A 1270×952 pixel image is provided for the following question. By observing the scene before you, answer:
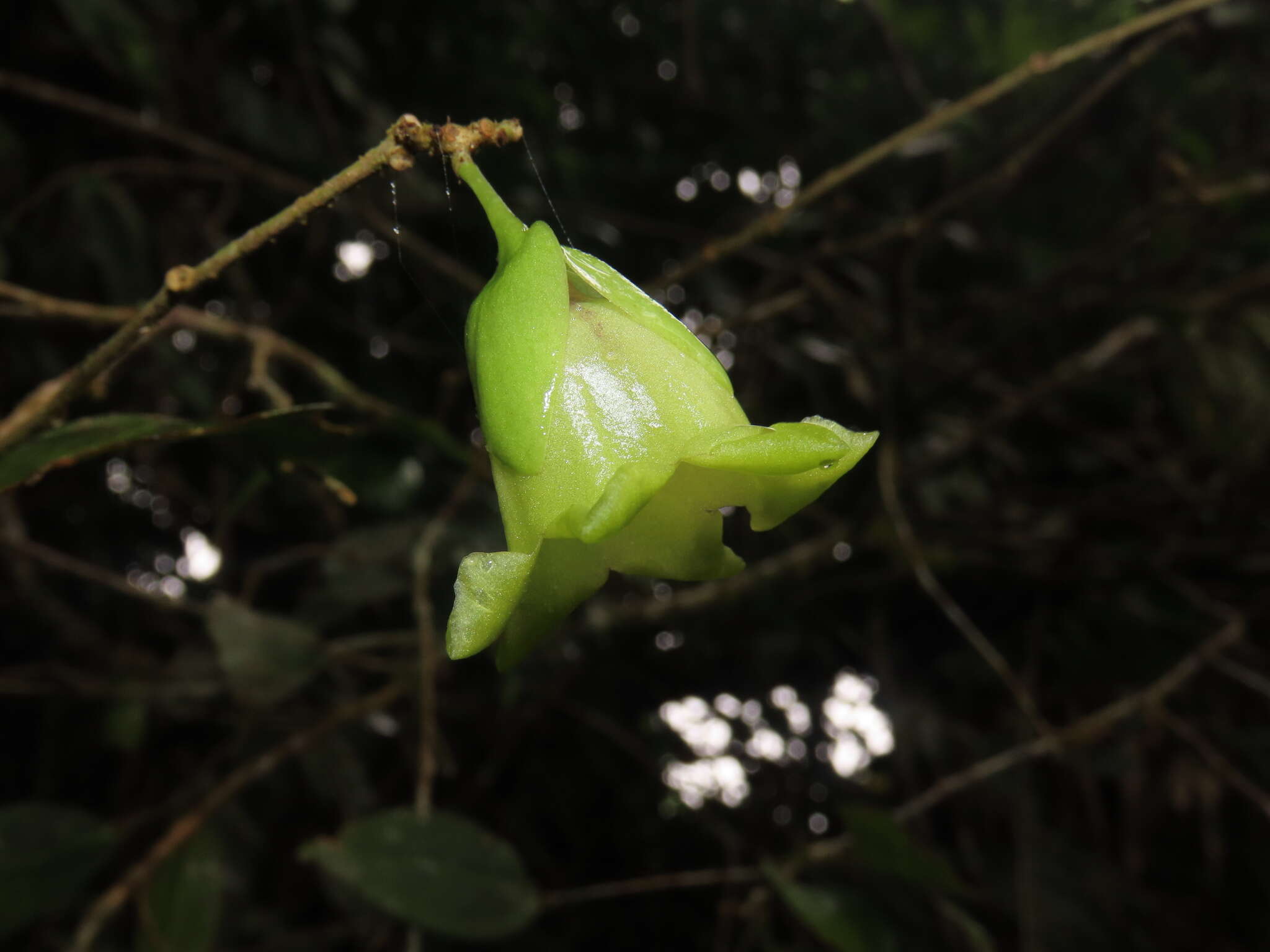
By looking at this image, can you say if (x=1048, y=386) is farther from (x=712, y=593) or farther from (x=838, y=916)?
(x=838, y=916)

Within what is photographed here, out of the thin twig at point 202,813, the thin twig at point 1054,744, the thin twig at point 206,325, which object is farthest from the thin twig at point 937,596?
the thin twig at point 202,813

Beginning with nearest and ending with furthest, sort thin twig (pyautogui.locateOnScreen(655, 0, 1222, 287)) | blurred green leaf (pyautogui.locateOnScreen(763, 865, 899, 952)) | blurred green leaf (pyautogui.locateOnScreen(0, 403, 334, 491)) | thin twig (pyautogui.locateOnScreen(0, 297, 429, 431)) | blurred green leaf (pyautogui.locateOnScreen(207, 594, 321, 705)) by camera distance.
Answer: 1. blurred green leaf (pyautogui.locateOnScreen(0, 403, 334, 491))
2. thin twig (pyautogui.locateOnScreen(0, 297, 429, 431))
3. thin twig (pyautogui.locateOnScreen(655, 0, 1222, 287))
4. blurred green leaf (pyautogui.locateOnScreen(763, 865, 899, 952))
5. blurred green leaf (pyautogui.locateOnScreen(207, 594, 321, 705))

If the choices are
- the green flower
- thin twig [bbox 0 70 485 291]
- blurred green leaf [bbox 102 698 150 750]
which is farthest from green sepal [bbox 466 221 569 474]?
blurred green leaf [bbox 102 698 150 750]

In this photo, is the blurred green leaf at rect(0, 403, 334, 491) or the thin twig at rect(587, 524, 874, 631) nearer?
the blurred green leaf at rect(0, 403, 334, 491)

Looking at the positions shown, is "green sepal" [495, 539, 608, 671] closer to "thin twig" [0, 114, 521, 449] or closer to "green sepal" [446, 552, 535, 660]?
"green sepal" [446, 552, 535, 660]

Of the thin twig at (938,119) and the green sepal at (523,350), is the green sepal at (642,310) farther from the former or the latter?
the thin twig at (938,119)

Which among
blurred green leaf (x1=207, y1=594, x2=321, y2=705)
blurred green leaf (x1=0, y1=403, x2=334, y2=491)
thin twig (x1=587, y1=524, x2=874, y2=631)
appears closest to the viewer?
blurred green leaf (x1=0, y1=403, x2=334, y2=491)
